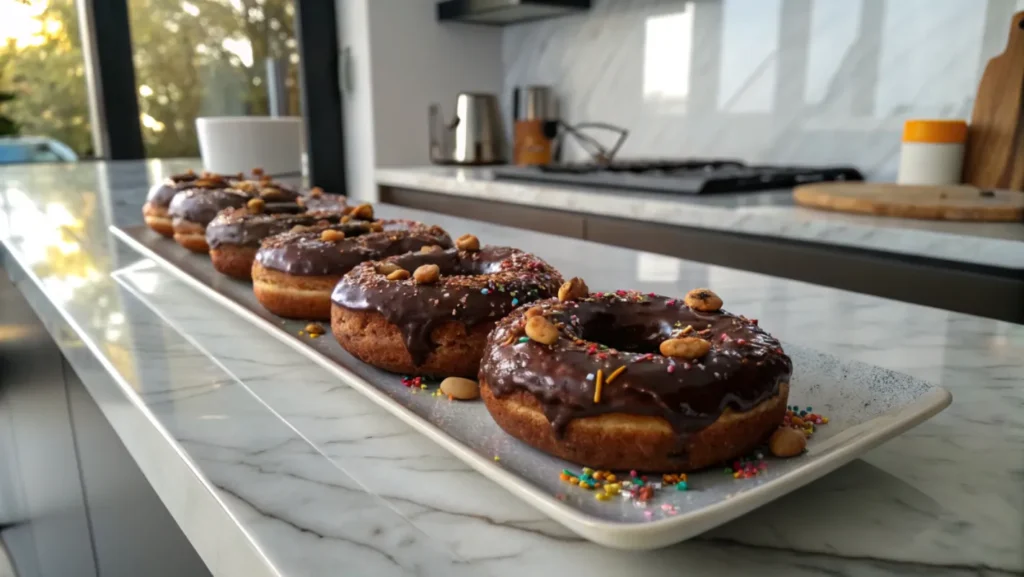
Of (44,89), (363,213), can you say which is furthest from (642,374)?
(44,89)

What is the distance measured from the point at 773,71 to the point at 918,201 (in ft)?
2.98

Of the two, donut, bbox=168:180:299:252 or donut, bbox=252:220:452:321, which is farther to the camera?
donut, bbox=168:180:299:252

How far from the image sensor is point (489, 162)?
319 centimetres

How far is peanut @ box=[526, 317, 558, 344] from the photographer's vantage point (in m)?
0.53

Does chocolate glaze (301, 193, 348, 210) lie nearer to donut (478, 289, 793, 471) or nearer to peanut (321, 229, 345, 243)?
peanut (321, 229, 345, 243)

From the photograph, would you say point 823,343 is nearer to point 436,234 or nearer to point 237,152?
point 436,234

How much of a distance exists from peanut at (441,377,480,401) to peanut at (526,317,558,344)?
10 centimetres

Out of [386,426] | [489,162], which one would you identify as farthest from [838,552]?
[489,162]

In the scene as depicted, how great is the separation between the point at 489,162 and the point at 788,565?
2.87m

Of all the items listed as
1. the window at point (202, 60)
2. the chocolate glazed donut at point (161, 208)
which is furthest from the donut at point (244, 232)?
the window at point (202, 60)

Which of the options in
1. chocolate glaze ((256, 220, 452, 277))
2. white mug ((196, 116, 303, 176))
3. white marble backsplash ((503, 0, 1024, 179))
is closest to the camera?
chocolate glaze ((256, 220, 452, 277))

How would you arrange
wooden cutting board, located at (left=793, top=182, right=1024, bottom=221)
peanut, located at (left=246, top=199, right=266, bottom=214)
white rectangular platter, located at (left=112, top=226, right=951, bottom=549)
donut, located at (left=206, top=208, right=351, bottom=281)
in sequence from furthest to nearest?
wooden cutting board, located at (left=793, top=182, right=1024, bottom=221) < peanut, located at (left=246, top=199, right=266, bottom=214) < donut, located at (left=206, top=208, right=351, bottom=281) < white rectangular platter, located at (left=112, top=226, right=951, bottom=549)

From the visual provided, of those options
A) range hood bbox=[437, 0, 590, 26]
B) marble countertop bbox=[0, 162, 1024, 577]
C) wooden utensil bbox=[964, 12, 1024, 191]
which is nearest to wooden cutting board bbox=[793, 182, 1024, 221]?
wooden utensil bbox=[964, 12, 1024, 191]

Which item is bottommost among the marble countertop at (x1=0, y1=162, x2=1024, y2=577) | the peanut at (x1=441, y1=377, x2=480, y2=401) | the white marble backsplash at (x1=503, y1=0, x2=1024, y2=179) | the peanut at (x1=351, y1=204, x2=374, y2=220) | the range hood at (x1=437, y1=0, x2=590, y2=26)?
the marble countertop at (x1=0, y1=162, x2=1024, y2=577)
